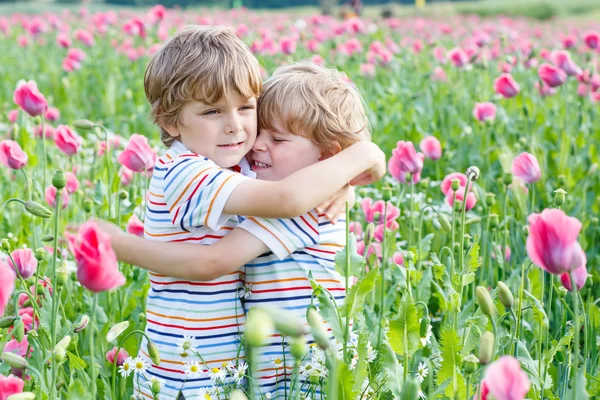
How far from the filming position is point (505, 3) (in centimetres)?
2792

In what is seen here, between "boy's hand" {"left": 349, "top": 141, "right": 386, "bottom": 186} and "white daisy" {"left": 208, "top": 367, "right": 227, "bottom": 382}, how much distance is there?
0.58m

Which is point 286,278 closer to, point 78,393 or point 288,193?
point 288,193

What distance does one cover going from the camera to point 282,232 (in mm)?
1755

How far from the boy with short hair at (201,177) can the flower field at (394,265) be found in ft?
0.12

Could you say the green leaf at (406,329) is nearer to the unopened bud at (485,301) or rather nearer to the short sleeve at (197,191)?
the unopened bud at (485,301)

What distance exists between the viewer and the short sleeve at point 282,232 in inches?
68.6

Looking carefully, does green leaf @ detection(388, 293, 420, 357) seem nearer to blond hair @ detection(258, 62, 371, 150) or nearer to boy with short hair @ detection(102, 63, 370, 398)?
boy with short hair @ detection(102, 63, 370, 398)

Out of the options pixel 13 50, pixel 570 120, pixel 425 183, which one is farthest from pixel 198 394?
pixel 13 50

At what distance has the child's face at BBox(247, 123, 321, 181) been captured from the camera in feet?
6.12

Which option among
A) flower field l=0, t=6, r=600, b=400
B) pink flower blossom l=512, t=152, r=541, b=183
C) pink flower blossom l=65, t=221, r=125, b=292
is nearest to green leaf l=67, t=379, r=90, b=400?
flower field l=0, t=6, r=600, b=400

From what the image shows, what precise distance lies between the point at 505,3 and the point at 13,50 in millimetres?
22486

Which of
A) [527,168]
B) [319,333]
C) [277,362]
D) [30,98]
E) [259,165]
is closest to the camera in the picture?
[319,333]

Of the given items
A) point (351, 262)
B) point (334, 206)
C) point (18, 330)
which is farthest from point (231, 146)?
point (18, 330)

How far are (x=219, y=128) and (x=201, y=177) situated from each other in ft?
0.49
